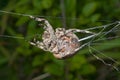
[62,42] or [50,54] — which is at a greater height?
[62,42]

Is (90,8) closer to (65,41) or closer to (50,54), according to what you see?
(50,54)

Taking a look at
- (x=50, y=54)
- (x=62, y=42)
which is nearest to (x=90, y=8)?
(x=50, y=54)

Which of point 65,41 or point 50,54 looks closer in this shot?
point 65,41

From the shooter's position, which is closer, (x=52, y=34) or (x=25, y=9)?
(x=52, y=34)

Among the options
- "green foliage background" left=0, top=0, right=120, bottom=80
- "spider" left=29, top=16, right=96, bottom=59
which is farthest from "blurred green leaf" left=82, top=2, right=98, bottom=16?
"spider" left=29, top=16, right=96, bottom=59

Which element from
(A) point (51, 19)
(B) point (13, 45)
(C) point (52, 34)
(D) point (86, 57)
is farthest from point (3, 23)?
(C) point (52, 34)

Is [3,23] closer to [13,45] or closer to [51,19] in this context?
[13,45]

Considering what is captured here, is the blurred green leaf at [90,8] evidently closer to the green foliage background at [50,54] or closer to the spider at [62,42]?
the green foliage background at [50,54]

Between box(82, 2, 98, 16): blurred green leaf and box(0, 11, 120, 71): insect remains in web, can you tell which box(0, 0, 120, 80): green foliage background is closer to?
box(82, 2, 98, 16): blurred green leaf

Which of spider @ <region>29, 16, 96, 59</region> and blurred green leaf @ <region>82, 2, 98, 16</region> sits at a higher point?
blurred green leaf @ <region>82, 2, 98, 16</region>
